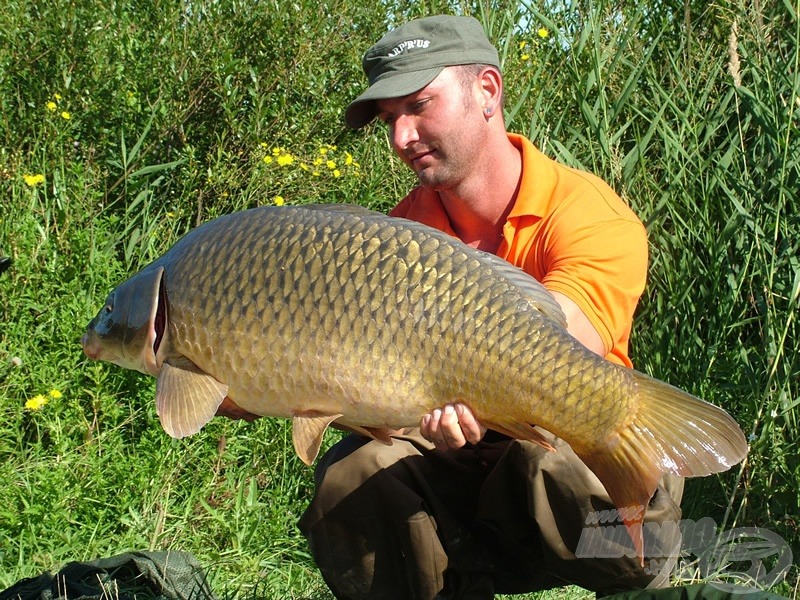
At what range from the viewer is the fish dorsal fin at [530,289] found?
1815 mm

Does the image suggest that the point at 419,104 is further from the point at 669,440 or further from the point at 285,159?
the point at 285,159

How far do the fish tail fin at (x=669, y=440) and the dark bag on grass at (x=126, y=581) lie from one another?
1089 mm

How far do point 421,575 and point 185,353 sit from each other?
2.25ft

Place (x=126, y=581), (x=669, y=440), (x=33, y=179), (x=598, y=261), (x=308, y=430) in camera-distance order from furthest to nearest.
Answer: (x=33, y=179), (x=126, y=581), (x=598, y=261), (x=308, y=430), (x=669, y=440)

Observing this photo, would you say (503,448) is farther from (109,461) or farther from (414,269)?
(109,461)

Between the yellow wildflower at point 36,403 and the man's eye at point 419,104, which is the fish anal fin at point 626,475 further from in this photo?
the yellow wildflower at point 36,403

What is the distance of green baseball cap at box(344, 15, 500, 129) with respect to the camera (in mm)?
2334

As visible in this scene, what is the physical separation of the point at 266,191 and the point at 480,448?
5.67ft

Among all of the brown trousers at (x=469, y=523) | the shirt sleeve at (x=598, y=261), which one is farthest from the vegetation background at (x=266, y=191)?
the shirt sleeve at (x=598, y=261)

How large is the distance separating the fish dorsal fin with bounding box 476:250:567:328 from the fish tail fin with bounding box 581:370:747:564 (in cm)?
17

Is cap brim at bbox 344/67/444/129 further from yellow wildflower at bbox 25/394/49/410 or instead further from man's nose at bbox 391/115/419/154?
yellow wildflower at bbox 25/394/49/410

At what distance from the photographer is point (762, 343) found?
9.70 feet

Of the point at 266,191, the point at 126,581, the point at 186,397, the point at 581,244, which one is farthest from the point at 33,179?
the point at 581,244

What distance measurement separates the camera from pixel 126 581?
7.99 feet
